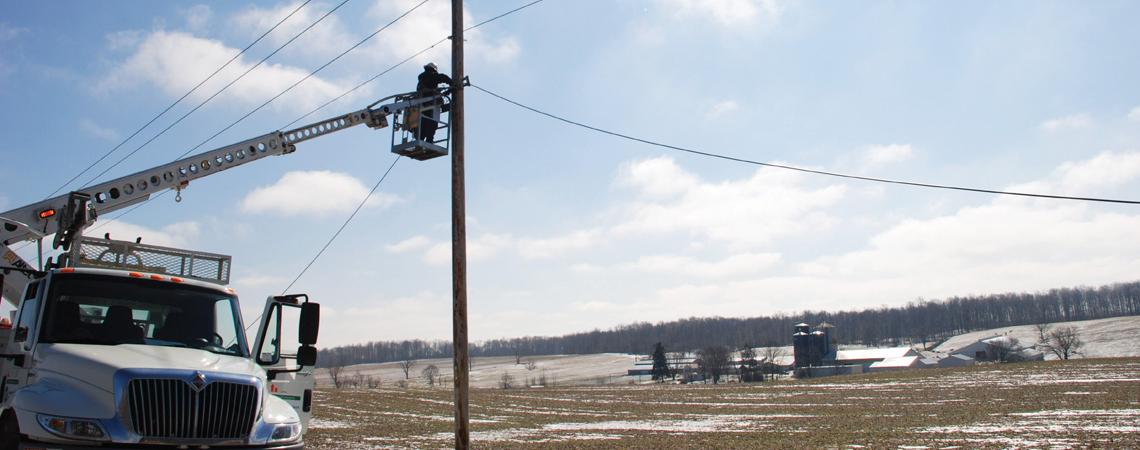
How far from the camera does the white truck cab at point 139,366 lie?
6.89 metres

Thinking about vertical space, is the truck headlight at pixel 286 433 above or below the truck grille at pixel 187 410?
below

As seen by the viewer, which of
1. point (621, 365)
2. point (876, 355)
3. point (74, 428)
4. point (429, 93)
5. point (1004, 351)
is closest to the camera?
point (74, 428)

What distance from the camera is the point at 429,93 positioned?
1562 centimetres

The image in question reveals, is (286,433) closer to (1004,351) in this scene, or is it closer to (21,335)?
(21,335)

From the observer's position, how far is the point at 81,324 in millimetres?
7977

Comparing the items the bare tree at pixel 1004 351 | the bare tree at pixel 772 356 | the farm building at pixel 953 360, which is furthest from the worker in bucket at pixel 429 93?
the farm building at pixel 953 360

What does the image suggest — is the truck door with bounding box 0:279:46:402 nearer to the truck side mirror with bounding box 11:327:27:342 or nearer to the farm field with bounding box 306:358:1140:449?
the truck side mirror with bounding box 11:327:27:342

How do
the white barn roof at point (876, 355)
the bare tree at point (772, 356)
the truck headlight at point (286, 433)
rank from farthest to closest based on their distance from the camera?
the white barn roof at point (876, 355)
the bare tree at point (772, 356)
the truck headlight at point (286, 433)

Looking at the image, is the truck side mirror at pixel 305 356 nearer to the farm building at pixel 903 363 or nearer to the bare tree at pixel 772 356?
the bare tree at pixel 772 356

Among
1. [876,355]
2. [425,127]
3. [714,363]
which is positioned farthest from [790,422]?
[876,355]

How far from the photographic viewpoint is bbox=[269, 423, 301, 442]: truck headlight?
25.2 feet

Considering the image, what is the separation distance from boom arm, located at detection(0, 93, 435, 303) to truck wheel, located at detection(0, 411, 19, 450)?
391 cm

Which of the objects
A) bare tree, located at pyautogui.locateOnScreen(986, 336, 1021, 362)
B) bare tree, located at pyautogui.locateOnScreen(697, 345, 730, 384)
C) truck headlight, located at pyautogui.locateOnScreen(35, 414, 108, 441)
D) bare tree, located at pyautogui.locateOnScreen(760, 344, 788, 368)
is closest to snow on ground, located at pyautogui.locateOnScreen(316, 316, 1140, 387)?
bare tree, located at pyautogui.locateOnScreen(760, 344, 788, 368)

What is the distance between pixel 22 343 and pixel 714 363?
109765 millimetres
